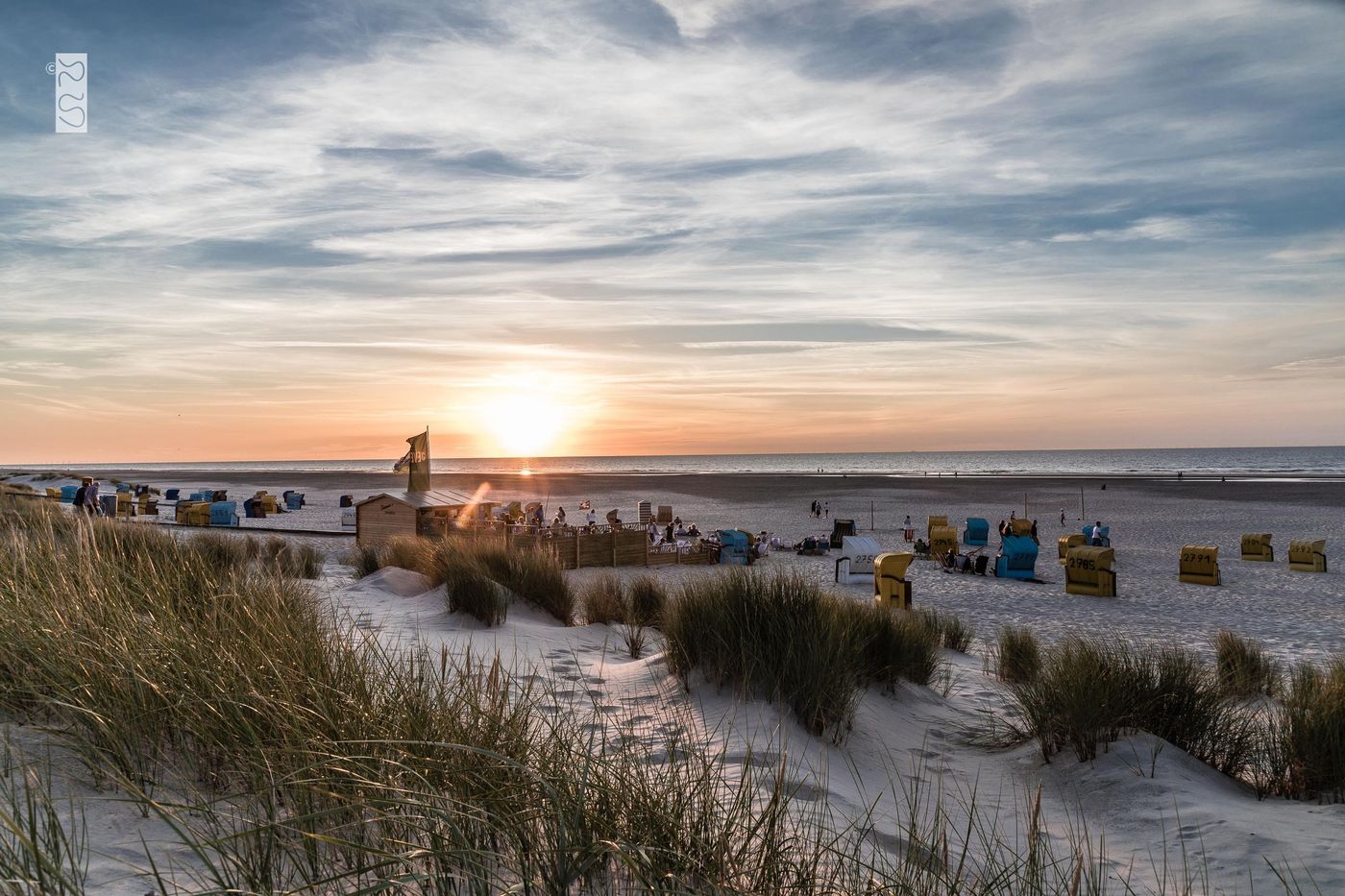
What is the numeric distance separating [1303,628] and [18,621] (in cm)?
1557

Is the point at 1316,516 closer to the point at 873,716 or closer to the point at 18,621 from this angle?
the point at 873,716

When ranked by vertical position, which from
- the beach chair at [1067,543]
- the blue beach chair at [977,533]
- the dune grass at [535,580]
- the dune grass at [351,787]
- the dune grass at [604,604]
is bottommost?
the blue beach chair at [977,533]

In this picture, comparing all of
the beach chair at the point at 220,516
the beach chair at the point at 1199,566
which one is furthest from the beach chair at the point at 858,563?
the beach chair at the point at 220,516

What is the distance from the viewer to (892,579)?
13688 mm

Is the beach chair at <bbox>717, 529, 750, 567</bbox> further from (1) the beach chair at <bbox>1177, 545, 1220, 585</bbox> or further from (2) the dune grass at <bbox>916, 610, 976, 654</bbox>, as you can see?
(2) the dune grass at <bbox>916, 610, 976, 654</bbox>

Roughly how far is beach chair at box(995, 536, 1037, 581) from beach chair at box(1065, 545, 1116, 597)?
1939 millimetres

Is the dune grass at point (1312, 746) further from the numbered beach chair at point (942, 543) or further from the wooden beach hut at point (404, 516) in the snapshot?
the wooden beach hut at point (404, 516)

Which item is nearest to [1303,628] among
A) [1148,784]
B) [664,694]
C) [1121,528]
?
[1148,784]

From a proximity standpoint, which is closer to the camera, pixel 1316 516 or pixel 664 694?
pixel 664 694

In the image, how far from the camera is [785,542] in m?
26.3

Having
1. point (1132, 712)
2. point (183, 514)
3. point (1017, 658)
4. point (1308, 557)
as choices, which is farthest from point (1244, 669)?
point (183, 514)

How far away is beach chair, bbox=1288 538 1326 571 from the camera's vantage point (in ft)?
63.6

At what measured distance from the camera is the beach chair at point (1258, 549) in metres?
21.7

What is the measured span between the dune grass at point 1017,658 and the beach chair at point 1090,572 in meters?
8.16
